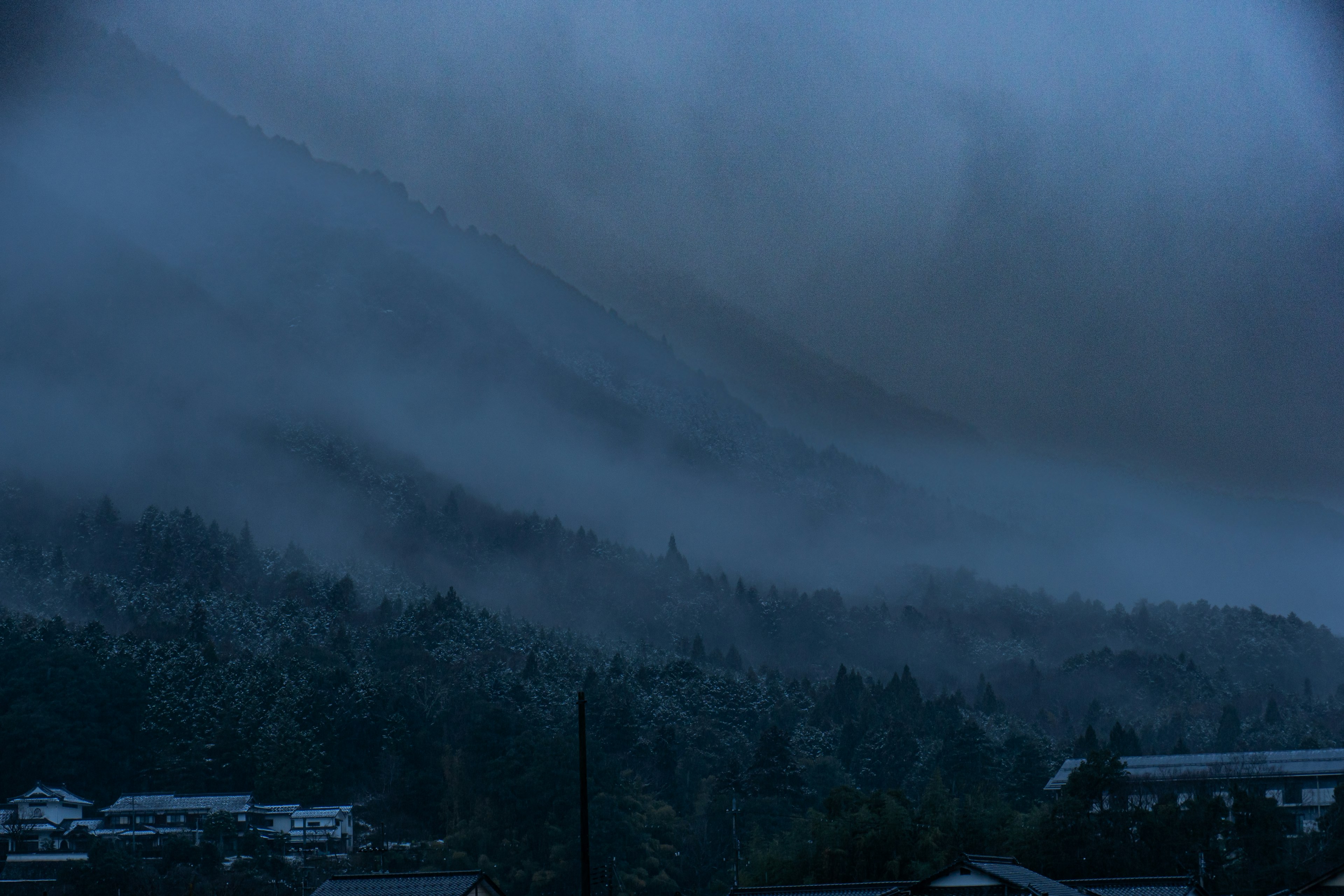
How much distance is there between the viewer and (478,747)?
106 m

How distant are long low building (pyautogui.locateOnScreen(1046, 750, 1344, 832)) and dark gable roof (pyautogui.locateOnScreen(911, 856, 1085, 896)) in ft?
137

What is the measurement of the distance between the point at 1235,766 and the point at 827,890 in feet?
202

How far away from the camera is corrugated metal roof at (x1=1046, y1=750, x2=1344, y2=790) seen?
3917 inches

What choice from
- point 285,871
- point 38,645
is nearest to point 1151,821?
point 285,871

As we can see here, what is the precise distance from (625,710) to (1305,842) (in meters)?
54.8

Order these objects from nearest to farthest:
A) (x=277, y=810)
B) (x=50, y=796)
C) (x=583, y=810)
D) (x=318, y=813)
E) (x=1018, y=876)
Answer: (x=583, y=810) < (x=1018, y=876) < (x=318, y=813) < (x=277, y=810) < (x=50, y=796)

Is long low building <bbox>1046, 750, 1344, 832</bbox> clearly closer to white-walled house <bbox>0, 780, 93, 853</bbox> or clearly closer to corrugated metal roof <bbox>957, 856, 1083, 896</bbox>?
corrugated metal roof <bbox>957, 856, 1083, 896</bbox>

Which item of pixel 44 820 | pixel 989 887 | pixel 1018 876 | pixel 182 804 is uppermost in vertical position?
pixel 182 804

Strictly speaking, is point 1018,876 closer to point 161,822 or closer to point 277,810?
point 277,810

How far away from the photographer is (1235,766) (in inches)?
4055

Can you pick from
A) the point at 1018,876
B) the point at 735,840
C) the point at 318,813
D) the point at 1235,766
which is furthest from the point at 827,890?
the point at 318,813

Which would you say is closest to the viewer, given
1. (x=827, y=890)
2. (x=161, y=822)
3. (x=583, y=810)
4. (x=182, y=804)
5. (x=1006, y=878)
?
(x=583, y=810)

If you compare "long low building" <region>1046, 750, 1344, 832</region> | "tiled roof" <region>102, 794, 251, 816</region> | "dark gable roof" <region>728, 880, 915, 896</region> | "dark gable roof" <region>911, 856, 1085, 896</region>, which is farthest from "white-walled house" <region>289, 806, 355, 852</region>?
"dark gable roof" <region>911, 856, 1085, 896</region>

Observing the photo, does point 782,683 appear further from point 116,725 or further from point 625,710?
point 116,725
